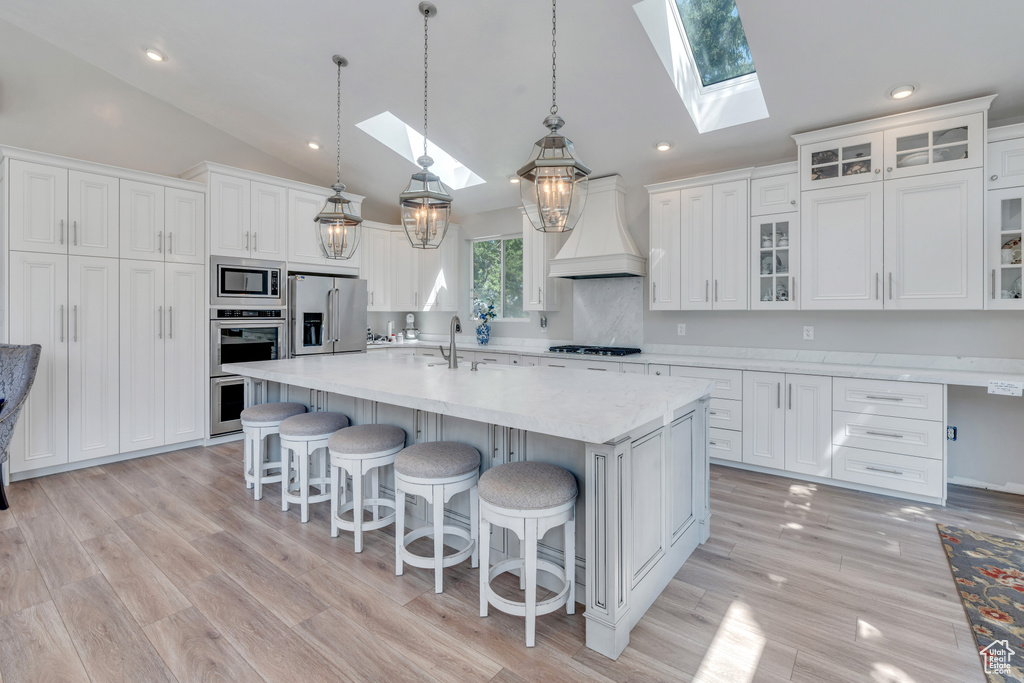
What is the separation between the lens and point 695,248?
403cm

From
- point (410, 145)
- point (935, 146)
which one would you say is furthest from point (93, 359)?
point (935, 146)

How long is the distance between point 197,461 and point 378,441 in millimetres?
2495

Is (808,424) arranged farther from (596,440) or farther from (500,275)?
(500,275)

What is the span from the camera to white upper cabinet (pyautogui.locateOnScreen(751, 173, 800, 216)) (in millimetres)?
3564

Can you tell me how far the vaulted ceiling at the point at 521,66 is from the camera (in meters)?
2.67

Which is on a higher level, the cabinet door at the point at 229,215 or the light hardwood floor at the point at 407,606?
the cabinet door at the point at 229,215

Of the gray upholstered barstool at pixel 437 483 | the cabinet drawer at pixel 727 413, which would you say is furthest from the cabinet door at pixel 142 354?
the cabinet drawer at pixel 727 413

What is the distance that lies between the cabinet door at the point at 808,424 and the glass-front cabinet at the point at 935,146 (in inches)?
58.5

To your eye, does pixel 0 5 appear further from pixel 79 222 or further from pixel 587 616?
pixel 587 616

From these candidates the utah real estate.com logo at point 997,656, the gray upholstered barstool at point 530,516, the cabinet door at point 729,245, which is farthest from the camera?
the cabinet door at point 729,245

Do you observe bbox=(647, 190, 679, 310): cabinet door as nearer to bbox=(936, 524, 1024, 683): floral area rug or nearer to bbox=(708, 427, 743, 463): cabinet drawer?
bbox=(708, 427, 743, 463): cabinet drawer

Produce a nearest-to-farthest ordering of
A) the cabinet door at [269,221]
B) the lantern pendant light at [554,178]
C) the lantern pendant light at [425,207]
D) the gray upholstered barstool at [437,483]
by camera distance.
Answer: the lantern pendant light at [554,178] < the gray upholstered barstool at [437,483] < the lantern pendant light at [425,207] < the cabinet door at [269,221]

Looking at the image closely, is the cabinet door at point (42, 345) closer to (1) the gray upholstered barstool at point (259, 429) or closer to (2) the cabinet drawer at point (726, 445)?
(1) the gray upholstered barstool at point (259, 429)

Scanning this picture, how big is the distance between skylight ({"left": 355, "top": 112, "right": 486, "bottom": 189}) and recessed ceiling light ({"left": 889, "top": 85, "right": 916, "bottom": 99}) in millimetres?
3468
